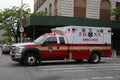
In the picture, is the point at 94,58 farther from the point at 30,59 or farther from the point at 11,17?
the point at 11,17

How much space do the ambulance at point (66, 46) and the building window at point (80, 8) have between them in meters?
22.2

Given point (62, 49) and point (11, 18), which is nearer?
point (62, 49)

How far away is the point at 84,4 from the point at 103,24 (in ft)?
20.5

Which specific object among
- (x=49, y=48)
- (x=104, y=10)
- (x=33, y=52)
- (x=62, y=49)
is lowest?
(x=33, y=52)

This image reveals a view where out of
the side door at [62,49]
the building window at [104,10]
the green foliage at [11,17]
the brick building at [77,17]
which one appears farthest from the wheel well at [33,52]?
the green foliage at [11,17]

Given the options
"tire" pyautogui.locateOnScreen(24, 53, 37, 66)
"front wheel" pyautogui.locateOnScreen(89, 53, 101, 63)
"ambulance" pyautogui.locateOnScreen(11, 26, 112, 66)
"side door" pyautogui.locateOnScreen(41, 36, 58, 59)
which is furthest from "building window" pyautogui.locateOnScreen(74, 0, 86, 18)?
"tire" pyautogui.locateOnScreen(24, 53, 37, 66)

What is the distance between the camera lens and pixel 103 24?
139 feet

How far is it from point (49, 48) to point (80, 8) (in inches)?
1044

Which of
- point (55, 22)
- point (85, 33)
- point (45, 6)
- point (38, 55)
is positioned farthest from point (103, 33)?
point (45, 6)

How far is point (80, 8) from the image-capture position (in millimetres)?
47188

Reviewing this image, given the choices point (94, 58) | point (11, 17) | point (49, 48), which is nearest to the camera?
point (49, 48)

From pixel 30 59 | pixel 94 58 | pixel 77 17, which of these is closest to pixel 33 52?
pixel 30 59

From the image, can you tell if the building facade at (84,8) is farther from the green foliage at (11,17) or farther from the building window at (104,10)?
the green foliage at (11,17)

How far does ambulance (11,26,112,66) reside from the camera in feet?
68.3
